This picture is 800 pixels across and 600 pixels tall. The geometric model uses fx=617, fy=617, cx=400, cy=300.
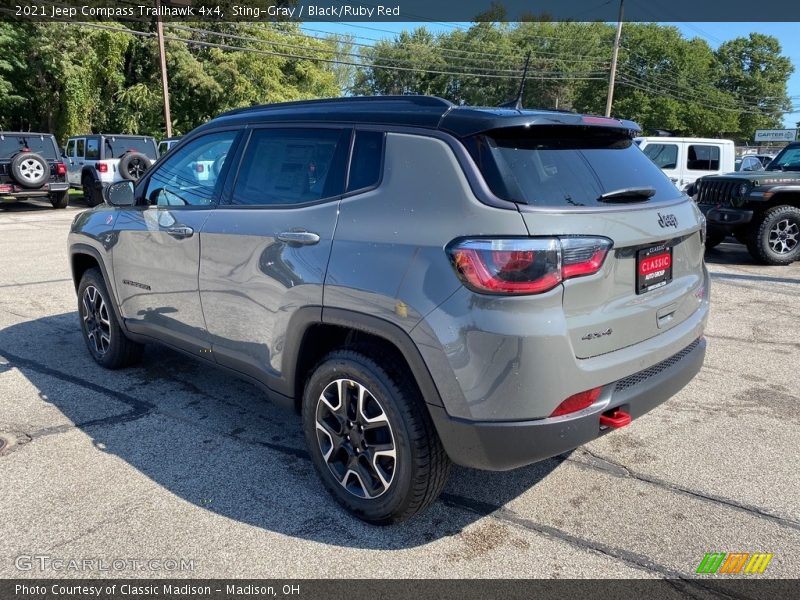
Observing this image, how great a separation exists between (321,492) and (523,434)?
1.23m

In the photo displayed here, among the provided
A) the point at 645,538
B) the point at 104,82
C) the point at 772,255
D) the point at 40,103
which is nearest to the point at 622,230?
the point at 645,538

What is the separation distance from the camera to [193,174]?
380 centimetres

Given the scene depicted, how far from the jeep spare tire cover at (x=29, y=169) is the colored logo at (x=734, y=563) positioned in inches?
677

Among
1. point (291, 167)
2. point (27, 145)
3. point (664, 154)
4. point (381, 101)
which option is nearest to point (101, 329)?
point (291, 167)

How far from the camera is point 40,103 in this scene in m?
27.1

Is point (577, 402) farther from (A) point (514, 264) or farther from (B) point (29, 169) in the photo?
(B) point (29, 169)

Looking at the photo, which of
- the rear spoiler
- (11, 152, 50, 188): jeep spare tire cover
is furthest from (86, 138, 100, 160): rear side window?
the rear spoiler

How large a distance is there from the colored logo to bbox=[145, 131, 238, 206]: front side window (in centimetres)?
302

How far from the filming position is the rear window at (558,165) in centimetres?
242

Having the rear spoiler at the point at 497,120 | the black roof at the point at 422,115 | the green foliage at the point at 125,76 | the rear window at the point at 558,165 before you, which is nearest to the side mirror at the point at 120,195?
the black roof at the point at 422,115

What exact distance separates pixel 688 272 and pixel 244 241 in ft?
7.30

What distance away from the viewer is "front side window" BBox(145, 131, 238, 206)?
3.59 m

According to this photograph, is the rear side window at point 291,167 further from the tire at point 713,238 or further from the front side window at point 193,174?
the tire at point 713,238

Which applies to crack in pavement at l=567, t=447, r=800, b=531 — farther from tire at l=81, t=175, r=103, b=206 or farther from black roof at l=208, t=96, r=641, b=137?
tire at l=81, t=175, r=103, b=206
